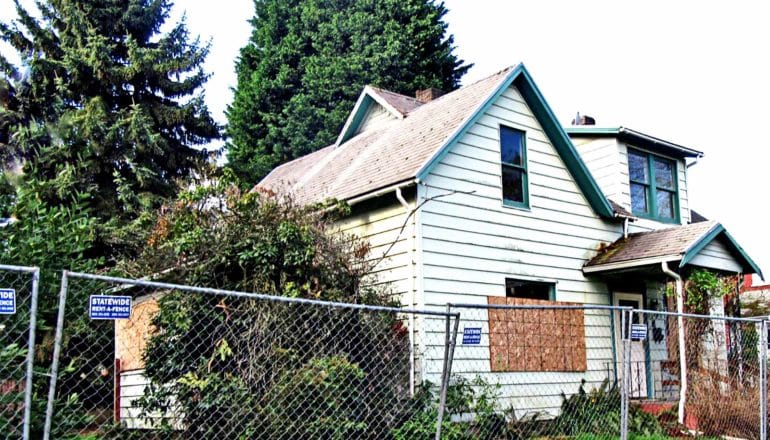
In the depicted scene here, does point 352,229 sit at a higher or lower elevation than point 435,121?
lower

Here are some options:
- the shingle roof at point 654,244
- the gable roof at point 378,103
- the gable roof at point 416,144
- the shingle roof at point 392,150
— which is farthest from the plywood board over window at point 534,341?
the gable roof at point 378,103

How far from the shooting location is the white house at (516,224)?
11031mm

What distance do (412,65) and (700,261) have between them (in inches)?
756

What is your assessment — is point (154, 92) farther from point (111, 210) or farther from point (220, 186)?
point (220, 186)

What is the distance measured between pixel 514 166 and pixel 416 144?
180 centimetres

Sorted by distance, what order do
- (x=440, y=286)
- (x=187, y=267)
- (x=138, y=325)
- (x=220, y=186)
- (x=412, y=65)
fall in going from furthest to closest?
(x=412, y=65), (x=138, y=325), (x=440, y=286), (x=220, y=186), (x=187, y=267)

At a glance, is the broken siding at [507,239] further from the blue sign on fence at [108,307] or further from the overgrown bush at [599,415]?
the blue sign on fence at [108,307]

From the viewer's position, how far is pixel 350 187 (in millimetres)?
12242

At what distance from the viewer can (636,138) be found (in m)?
15.1

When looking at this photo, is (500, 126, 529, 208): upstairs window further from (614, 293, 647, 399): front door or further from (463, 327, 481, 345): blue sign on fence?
(463, 327, 481, 345): blue sign on fence

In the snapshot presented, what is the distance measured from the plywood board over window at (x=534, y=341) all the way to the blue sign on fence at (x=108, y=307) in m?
7.17

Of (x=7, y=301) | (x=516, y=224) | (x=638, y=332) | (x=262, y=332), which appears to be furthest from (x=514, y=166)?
(x=7, y=301)

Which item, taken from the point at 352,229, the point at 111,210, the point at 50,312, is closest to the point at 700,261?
the point at 352,229

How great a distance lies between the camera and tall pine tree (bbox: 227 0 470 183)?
28.9m
